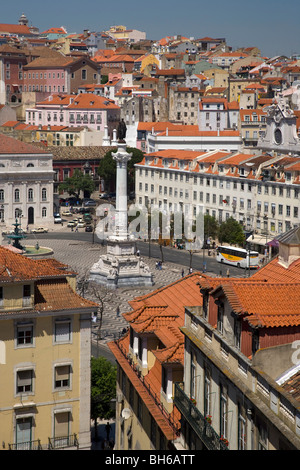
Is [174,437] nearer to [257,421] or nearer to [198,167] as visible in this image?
[257,421]

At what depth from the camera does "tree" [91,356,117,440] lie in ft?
128

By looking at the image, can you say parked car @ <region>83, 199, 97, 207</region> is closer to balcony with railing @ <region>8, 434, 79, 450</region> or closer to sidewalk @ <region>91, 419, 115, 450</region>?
sidewalk @ <region>91, 419, 115, 450</region>

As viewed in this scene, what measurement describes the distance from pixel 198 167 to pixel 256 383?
84.9 meters

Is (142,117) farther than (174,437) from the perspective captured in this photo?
Yes

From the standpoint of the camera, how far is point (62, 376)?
98.0 ft

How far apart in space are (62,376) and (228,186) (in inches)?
2737

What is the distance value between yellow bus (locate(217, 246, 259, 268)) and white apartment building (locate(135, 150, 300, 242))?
16.5 ft

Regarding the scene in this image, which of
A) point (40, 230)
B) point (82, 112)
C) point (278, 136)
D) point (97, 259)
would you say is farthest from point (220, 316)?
point (82, 112)

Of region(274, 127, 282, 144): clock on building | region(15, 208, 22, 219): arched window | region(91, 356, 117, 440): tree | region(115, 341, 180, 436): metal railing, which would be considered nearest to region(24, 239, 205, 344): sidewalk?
region(15, 208, 22, 219): arched window

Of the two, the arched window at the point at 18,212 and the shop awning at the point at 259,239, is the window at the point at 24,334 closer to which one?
the shop awning at the point at 259,239

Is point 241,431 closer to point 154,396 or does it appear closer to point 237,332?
point 237,332

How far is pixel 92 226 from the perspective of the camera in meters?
104
